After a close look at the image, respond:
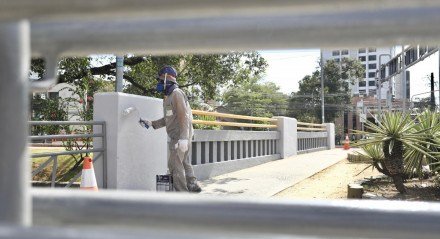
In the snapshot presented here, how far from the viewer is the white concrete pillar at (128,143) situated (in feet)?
20.8

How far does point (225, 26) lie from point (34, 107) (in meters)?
10.1

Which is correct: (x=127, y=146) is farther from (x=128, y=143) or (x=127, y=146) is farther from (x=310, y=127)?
(x=310, y=127)

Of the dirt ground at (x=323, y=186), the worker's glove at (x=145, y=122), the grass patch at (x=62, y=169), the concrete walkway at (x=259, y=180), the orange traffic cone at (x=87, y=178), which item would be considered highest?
the worker's glove at (x=145, y=122)

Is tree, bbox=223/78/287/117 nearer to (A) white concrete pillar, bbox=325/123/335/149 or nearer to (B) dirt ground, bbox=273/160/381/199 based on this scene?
(A) white concrete pillar, bbox=325/123/335/149

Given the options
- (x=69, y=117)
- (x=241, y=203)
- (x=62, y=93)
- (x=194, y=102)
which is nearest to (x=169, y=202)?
(x=241, y=203)

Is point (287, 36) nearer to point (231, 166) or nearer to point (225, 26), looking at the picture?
point (225, 26)

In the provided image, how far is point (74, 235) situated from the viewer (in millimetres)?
745

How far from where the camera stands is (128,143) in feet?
21.5

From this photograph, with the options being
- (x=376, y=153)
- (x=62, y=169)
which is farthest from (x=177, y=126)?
(x=62, y=169)

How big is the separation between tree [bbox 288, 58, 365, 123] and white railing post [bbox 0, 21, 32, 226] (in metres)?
52.7

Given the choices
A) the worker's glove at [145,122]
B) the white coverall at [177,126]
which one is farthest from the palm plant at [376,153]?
the worker's glove at [145,122]

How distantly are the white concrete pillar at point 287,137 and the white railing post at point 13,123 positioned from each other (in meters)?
14.5

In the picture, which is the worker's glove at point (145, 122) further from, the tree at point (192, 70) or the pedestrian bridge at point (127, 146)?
the tree at point (192, 70)

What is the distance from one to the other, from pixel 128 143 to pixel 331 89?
49710 millimetres
